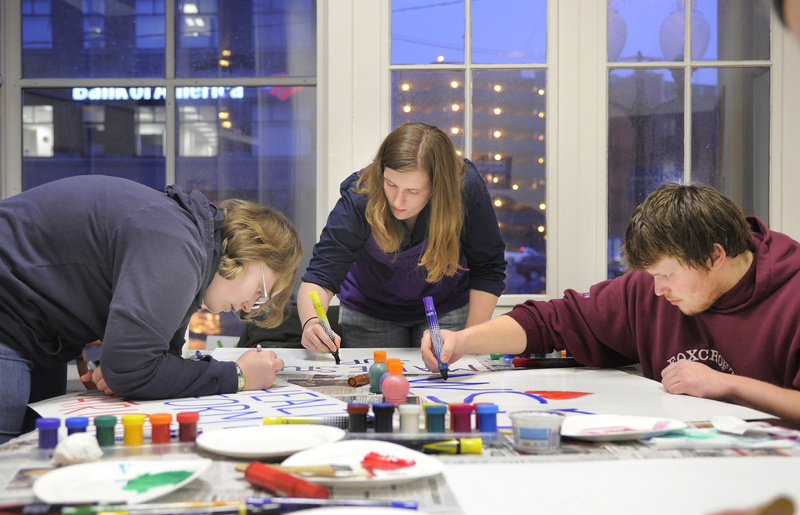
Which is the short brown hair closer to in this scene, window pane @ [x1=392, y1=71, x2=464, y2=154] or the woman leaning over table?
the woman leaning over table

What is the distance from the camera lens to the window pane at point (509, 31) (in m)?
2.87

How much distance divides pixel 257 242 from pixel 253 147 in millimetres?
2212

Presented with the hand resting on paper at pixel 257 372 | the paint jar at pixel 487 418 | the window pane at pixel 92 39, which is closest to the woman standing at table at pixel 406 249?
the hand resting on paper at pixel 257 372

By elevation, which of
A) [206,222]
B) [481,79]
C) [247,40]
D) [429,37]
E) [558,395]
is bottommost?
[558,395]

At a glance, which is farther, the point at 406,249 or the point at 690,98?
the point at 690,98

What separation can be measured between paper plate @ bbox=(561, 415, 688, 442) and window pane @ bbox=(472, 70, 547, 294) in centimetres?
195

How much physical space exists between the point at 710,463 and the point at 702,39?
8.13ft

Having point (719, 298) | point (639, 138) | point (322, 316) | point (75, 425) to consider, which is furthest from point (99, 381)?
point (639, 138)

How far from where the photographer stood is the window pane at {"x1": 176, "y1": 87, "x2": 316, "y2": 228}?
11.4ft

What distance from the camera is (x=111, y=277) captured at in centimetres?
129

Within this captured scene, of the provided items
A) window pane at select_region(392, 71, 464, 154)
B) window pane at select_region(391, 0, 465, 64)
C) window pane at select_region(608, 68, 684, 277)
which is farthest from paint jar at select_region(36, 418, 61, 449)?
window pane at select_region(608, 68, 684, 277)

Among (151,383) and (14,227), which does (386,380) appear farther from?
(14,227)

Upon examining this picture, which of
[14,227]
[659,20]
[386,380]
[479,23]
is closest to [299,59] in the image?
[479,23]

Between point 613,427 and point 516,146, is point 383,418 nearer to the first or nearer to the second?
point 613,427
